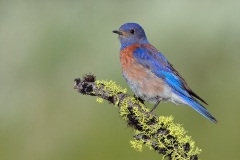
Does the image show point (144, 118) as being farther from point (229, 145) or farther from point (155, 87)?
point (229, 145)

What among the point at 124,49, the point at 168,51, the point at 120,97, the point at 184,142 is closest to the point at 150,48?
the point at 124,49

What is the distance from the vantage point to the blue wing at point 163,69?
246 inches

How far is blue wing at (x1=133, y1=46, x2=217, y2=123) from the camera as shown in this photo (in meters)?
6.26

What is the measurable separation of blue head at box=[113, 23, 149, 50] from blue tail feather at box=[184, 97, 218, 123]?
1.45 metres

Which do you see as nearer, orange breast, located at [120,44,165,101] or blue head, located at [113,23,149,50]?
orange breast, located at [120,44,165,101]

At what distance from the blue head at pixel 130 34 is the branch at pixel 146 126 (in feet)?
9.36

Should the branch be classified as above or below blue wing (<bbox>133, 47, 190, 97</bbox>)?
below

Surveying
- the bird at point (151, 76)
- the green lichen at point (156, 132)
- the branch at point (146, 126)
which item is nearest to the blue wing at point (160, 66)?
the bird at point (151, 76)

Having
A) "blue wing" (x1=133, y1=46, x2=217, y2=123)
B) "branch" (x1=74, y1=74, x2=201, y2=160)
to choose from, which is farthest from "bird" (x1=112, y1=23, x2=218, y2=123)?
"branch" (x1=74, y1=74, x2=201, y2=160)

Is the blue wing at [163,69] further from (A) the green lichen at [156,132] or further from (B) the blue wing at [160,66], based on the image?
(A) the green lichen at [156,132]

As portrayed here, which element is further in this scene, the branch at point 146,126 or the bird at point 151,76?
the bird at point 151,76

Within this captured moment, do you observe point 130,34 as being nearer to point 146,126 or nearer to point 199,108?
point 199,108

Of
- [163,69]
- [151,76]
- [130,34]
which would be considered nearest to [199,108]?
A: [163,69]

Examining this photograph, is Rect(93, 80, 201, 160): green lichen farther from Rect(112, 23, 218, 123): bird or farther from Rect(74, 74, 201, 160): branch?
Rect(112, 23, 218, 123): bird
